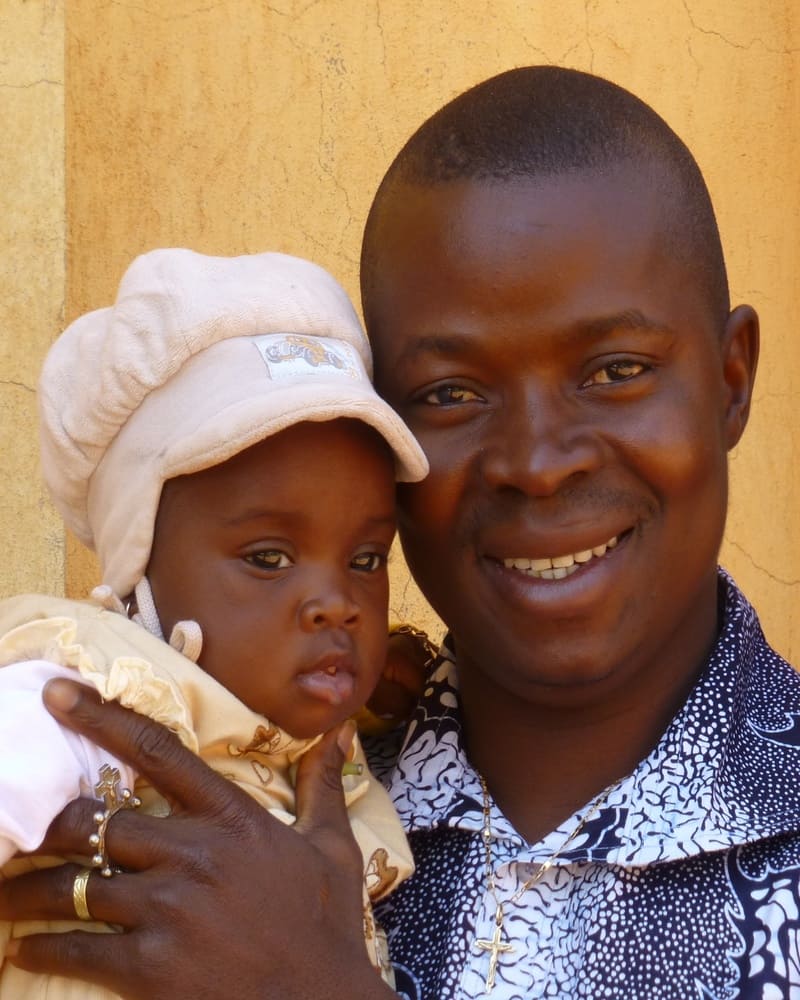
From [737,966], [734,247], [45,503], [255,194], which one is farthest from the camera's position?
[734,247]

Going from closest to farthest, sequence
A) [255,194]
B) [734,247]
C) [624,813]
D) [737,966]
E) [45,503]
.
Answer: [737,966], [624,813], [45,503], [255,194], [734,247]

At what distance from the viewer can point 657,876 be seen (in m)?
2.21

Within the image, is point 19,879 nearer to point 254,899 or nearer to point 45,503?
point 254,899

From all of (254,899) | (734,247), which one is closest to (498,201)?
(254,899)

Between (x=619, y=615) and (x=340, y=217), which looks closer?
(x=619, y=615)

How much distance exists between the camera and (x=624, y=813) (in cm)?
230

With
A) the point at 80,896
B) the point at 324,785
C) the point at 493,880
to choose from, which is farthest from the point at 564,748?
the point at 80,896

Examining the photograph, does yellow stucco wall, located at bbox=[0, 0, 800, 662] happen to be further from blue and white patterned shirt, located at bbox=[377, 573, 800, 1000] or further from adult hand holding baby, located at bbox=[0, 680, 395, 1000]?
adult hand holding baby, located at bbox=[0, 680, 395, 1000]

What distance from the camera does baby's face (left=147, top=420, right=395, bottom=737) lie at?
2.31 m

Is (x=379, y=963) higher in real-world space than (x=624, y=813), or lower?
lower

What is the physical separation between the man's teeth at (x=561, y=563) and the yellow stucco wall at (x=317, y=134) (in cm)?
174

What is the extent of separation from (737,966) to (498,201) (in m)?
1.08

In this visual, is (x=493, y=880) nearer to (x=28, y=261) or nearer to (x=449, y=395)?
(x=449, y=395)

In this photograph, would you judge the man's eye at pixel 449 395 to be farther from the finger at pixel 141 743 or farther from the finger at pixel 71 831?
the finger at pixel 71 831
